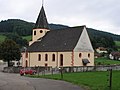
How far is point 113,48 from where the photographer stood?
513ft

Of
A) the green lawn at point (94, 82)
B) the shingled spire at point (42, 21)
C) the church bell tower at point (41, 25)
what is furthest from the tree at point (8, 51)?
the green lawn at point (94, 82)

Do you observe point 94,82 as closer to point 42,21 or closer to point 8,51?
point 42,21

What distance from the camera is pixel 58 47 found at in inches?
2586

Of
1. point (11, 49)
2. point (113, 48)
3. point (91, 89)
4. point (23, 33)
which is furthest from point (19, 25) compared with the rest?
point (91, 89)

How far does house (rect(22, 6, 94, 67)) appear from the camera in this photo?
62.5 metres

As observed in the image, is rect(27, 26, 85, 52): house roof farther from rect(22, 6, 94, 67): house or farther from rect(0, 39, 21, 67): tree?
rect(0, 39, 21, 67): tree

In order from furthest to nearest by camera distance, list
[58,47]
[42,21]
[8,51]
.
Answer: [8,51], [42,21], [58,47]

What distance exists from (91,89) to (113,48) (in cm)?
13907

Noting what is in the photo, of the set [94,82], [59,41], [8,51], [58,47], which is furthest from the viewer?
[8,51]

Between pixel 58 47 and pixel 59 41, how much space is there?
1.94m

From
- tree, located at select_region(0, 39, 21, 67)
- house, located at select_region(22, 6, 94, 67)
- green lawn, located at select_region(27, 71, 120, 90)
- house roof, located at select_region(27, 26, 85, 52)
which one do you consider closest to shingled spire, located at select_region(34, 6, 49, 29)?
house, located at select_region(22, 6, 94, 67)

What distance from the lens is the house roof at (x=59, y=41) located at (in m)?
63.5

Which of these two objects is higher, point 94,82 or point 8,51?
point 8,51

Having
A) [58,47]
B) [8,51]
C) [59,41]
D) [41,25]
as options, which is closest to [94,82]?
[58,47]
